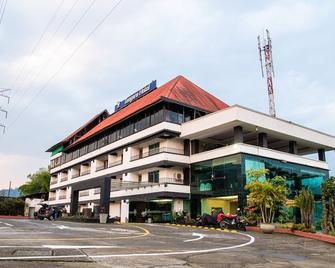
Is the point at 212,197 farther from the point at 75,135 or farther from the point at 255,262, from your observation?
the point at 75,135

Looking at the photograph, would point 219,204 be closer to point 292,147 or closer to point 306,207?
point 292,147

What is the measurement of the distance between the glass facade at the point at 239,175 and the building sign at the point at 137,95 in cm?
1564

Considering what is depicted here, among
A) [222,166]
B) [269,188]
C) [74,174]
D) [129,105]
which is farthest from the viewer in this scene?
[74,174]

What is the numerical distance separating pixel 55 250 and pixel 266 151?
99.0 ft

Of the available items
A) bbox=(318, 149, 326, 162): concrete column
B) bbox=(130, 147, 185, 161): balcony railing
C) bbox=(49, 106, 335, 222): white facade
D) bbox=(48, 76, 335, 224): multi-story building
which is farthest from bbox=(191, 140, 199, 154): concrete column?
bbox=(318, 149, 326, 162): concrete column

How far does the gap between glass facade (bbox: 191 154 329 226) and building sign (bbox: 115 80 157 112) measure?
1564cm

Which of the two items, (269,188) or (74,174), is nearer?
(269,188)

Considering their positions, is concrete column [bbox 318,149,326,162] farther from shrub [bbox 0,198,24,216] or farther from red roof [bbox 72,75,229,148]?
shrub [bbox 0,198,24,216]

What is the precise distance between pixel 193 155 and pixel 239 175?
25.8ft

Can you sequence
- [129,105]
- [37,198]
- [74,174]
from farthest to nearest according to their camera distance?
[37,198]
[74,174]
[129,105]

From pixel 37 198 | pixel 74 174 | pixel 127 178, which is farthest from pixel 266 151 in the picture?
pixel 37 198

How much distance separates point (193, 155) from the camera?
4112cm

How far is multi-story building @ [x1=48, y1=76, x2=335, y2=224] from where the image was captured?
118 feet

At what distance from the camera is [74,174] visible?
6575 cm
